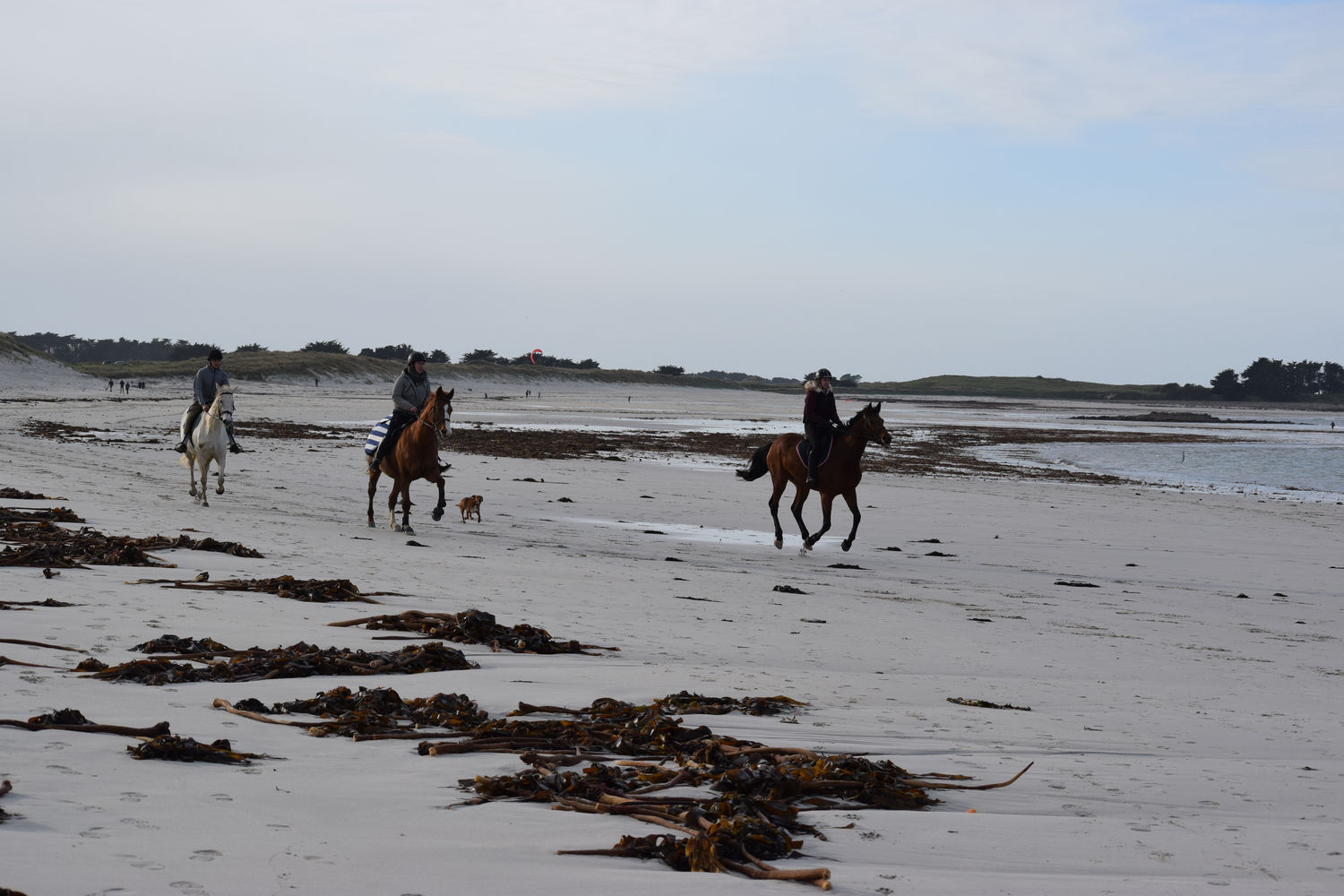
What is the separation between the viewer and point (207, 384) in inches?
575

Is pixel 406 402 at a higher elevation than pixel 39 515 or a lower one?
higher

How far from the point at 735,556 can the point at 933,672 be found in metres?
6.15

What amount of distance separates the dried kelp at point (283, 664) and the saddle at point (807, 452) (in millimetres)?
8947

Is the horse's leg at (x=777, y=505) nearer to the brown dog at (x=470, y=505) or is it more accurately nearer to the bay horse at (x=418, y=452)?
the brown dog at (x=470, y=505)

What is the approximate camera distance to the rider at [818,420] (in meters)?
14.2

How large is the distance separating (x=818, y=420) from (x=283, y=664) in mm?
9701

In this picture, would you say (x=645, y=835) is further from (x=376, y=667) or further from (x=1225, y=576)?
(x=1225, y=576)

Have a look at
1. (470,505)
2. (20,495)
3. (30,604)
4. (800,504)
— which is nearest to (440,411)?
(470,505)

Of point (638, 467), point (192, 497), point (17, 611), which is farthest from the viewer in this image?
point (638, 467)

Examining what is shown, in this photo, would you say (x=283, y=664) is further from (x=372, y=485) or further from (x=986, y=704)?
(x=372, y=485)

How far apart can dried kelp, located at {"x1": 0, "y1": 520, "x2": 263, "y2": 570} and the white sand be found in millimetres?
317

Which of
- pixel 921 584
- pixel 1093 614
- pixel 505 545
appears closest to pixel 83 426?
pixel 505 545

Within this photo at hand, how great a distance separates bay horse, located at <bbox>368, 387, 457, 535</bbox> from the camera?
1312 centimetres

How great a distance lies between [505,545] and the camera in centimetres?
1204
